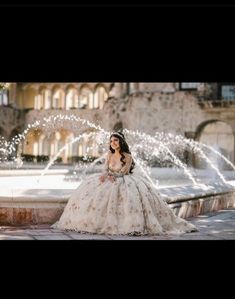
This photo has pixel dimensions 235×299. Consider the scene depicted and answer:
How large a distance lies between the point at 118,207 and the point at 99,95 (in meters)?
26.3

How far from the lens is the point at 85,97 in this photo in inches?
1307

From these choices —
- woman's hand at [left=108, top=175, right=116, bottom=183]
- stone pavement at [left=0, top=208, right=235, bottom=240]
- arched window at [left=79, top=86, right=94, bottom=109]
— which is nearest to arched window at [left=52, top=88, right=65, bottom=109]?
arched window at [left=79, top=86, right=94, bottom=109]

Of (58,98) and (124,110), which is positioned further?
(58,98)

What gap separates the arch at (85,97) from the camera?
108ft

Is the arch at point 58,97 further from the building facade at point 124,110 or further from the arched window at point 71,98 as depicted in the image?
the arched window at point 71,98

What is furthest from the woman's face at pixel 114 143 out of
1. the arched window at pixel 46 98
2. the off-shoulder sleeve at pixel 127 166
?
the arched window at pixel 46 98

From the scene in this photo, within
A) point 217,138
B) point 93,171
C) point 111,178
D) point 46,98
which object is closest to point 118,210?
point 111,178

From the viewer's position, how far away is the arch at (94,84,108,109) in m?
32.6

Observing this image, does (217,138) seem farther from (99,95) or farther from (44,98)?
(44,98)

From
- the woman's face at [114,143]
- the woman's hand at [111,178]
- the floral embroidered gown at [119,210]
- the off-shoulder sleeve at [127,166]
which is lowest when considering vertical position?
the floral embroidered gown at [119,210]

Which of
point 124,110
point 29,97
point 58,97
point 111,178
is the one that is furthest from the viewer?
point 29,97

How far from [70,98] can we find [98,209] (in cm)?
2723
